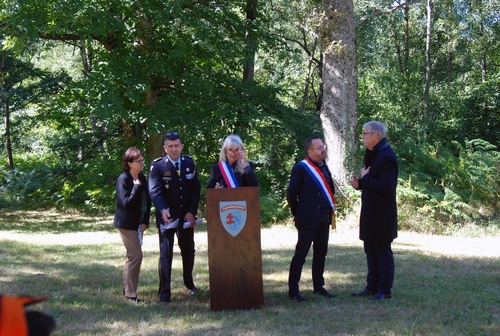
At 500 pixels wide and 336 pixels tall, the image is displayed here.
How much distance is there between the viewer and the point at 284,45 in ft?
64.0

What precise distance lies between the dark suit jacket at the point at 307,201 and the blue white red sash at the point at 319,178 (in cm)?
3

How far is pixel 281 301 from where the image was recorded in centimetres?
708

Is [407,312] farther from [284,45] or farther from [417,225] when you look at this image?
[284,45]

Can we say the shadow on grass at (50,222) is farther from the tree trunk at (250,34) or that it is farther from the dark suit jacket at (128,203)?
the dark suit jacket at (128,203)

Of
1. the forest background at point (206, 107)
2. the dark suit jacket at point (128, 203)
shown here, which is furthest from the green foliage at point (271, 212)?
the dark suit jacket at point (128, 203)

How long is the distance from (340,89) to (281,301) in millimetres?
9115

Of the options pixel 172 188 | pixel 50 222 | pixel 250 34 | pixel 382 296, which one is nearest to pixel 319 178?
pixel 382 296

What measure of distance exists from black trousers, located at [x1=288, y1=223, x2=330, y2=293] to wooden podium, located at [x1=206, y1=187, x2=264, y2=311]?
52 cm

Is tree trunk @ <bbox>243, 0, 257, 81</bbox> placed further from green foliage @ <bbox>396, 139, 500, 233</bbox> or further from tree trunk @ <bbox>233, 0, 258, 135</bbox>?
green foliage @ <bbox>396, 139, 500, 233</bbox>

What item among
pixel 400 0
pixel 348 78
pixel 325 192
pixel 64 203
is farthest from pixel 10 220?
pixel 400 0

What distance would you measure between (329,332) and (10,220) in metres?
17.6

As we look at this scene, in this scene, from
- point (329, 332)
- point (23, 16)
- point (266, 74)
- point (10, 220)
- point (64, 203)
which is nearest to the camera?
point (329, 332)

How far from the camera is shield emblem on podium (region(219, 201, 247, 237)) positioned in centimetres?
659

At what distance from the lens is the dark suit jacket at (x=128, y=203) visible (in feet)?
23.4
